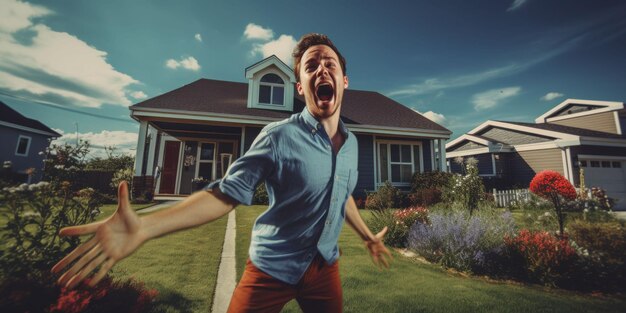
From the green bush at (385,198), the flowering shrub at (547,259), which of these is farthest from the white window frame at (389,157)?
the flowering shrub at (547,259)

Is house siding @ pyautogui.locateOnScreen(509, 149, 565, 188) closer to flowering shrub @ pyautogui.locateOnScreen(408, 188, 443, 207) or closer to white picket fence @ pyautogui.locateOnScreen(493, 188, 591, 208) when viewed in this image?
white picket fence @ pyautogui.locateOnScreen(493, 188, 591, 208)

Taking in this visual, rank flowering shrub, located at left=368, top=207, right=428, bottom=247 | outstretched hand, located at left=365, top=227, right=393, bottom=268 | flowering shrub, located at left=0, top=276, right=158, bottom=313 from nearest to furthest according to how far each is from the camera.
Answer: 1. outstretched hand, located at left=365, top=227, right=393, bottom=268
2. flowering shrub, located at left=0, top=276, right=158, bottom=313
3. flowering shrub, located at left=368, top=207, right=428, bottom=247

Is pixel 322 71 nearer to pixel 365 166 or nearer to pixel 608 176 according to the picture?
pixel 365 166

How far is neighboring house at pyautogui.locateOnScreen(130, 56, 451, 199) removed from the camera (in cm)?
1215

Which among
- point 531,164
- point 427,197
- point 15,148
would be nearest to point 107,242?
point 427,197

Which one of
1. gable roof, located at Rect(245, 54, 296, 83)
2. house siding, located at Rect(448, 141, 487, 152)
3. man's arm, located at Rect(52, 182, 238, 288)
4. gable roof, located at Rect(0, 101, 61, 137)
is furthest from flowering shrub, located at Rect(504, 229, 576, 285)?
gable roof, located at Rect(0, 101, 61, 137)

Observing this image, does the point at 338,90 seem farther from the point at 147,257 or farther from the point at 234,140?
the point at 234,140

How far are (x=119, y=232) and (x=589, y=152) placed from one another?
22.4 meters

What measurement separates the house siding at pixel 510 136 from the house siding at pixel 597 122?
205 inches

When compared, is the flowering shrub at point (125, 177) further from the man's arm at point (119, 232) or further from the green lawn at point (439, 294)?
the man's arm at point (119, 232)

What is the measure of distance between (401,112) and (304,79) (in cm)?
1522

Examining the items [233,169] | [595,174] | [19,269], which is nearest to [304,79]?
[233,169]

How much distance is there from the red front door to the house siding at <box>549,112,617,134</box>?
92.6ft

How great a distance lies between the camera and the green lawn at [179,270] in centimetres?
293
